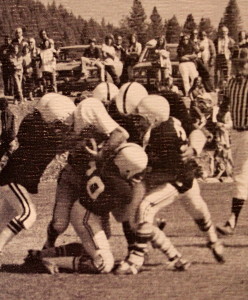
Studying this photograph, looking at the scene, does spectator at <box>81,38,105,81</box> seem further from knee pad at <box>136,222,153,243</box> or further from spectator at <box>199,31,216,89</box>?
knee pad at <box>136,222,153,243</box>

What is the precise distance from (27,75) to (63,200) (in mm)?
770

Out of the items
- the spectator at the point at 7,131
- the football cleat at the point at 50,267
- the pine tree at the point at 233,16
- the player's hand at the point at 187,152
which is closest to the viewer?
the pine tree at the point at 233,16

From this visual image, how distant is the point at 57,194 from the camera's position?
481 cm

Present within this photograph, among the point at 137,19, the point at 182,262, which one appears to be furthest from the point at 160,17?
the point at 182,262

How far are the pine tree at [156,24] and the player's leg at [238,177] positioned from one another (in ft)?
2.36

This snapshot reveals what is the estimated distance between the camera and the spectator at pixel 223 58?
4602mm

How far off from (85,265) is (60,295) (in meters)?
0.23

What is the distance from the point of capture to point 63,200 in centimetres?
482

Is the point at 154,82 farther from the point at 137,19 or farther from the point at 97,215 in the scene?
the point at 97,215

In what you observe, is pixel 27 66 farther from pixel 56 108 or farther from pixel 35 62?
pixel 56 108

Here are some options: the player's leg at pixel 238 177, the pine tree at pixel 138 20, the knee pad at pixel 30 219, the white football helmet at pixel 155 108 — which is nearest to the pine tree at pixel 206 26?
the pine tree at pixel 138 20

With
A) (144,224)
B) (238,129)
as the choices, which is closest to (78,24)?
(238,129)

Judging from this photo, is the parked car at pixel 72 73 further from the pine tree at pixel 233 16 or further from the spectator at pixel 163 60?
the pine tree at pixel 233 16

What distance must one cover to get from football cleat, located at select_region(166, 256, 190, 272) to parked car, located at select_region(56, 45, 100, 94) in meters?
1.13
